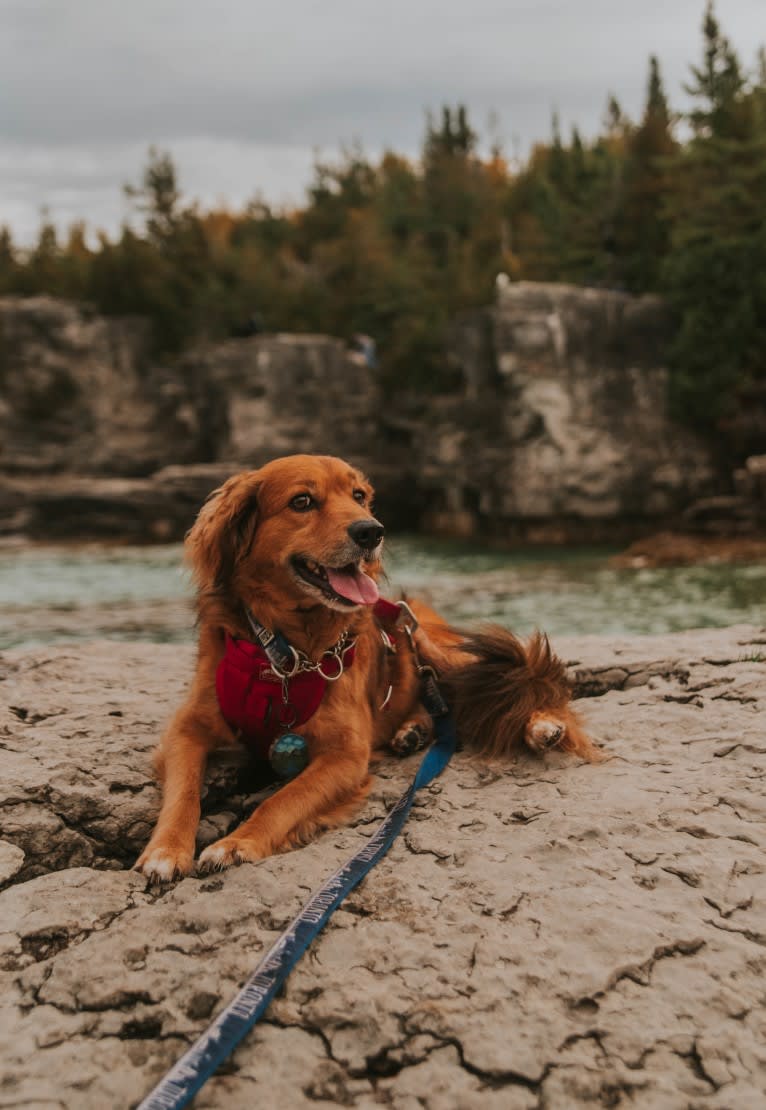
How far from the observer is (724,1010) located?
1.81 meters

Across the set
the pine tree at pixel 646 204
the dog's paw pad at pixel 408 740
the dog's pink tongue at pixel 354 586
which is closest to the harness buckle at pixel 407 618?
the dog's paw pad at pixel 408 740

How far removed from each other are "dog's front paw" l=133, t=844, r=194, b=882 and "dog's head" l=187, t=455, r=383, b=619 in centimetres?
94

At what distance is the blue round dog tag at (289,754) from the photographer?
3.00 meters

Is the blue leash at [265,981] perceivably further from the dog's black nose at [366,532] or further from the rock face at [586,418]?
the rock face at [586,418]

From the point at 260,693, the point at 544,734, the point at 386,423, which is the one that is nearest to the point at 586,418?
the point at 386,423

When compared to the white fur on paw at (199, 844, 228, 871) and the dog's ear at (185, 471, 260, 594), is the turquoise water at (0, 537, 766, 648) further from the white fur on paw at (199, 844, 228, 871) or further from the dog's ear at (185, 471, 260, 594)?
the white fur on paw at (199, 844, 228, 871)

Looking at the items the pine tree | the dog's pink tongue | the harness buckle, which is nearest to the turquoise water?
the harness buckle

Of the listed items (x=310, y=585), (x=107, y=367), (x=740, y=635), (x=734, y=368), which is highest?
(x=107, y=367)

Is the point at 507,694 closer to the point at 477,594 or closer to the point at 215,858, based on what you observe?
the point at 215,858

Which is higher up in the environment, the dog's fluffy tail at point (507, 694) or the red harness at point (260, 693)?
the red harness at point (260, 693)

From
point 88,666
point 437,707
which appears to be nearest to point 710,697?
point 437,707

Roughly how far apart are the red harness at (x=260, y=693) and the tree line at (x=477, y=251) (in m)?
22.8

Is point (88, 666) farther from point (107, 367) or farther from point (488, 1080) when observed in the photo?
point (107, 367)

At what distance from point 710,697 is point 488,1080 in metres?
2.53
